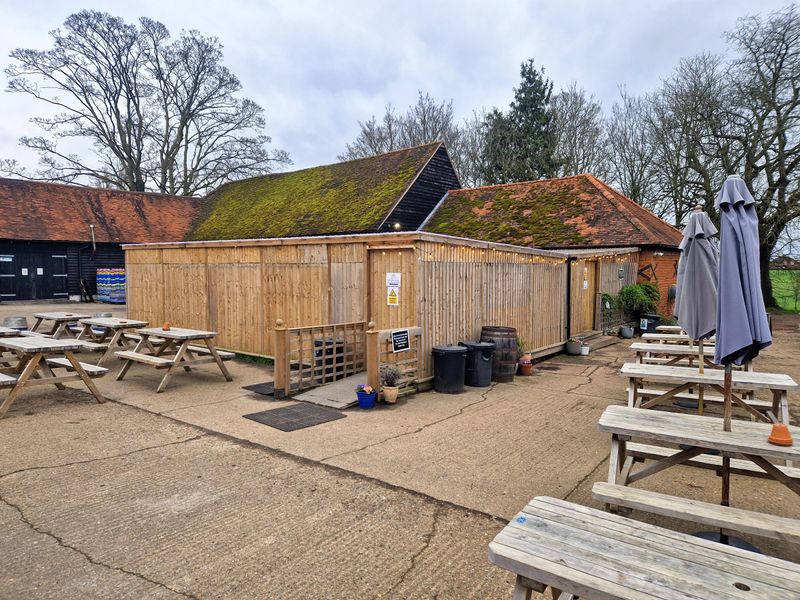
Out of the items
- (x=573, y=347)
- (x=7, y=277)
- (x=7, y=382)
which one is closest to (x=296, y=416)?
(x=7, y=382)

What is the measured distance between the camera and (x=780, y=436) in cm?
308

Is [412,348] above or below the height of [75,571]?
above

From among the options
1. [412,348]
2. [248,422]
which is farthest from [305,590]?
[412,348]

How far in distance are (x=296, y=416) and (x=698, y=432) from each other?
4980 millimetres

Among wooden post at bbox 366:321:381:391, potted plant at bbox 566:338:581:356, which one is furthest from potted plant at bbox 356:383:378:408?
potted plant at bbox 566:338:581:356

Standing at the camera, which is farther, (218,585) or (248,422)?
(248,422)

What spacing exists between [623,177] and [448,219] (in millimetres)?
14751

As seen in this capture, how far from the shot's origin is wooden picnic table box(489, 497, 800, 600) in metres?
1.90

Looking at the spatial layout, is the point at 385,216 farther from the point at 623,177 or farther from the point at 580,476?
the point at 623,177

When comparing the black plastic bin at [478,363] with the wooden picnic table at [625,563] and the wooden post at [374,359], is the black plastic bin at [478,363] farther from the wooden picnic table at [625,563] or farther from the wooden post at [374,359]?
the wooden picnic table at [625,563]

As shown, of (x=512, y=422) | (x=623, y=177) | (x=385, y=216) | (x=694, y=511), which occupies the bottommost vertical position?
(x=512, y=422)

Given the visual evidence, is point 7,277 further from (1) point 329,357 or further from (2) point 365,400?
(2) point 365,400

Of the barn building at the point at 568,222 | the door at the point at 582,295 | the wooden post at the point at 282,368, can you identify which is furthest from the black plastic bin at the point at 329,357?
the barn building at the point at 568,222

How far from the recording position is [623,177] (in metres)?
28.8
